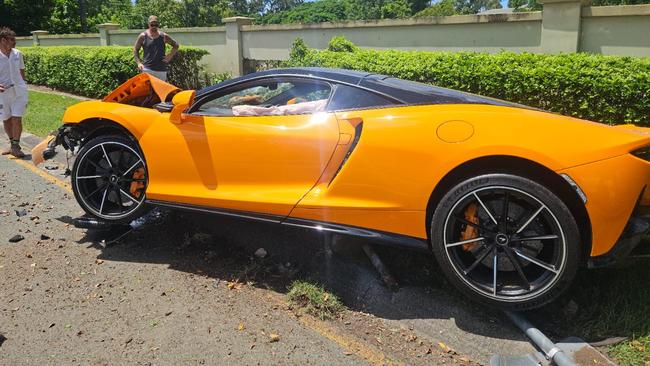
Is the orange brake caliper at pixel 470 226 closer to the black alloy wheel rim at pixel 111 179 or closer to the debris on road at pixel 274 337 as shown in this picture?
the debris on road at pixel 274 337

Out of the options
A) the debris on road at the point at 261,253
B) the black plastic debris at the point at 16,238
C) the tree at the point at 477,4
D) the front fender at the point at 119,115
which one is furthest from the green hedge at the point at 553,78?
the tree at the point at 477,4

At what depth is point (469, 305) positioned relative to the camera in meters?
3.42

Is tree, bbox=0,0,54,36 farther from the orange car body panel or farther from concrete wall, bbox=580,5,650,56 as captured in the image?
the orange car body panel

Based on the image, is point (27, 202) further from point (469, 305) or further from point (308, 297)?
point (469, 305)

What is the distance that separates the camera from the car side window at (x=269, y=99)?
149 inches

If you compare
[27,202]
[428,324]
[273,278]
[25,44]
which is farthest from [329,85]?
[25,44]

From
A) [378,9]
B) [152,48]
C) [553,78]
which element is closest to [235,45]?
[152,48]

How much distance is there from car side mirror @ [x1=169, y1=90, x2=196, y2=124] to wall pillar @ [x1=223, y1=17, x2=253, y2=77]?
10256 millimetres

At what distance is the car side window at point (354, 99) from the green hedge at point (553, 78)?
3532mm

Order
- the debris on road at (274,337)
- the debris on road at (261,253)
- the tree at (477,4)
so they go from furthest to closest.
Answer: the tree at (477,4) → the debris on road at (261,253) → the debris on road at (274,337)

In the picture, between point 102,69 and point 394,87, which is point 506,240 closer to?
point 394,87

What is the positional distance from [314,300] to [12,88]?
6.21 metres

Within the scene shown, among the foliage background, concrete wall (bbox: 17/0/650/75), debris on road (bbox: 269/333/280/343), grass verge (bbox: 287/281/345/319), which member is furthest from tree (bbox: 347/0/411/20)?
debris on road (bbox: 269/333/280/343)

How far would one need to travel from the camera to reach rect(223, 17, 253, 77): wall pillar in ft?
46.2
